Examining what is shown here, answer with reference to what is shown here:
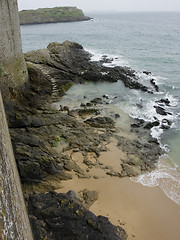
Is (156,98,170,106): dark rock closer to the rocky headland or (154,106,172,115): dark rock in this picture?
(154,106,172,115): dark rock

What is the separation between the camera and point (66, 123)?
45.9 ft

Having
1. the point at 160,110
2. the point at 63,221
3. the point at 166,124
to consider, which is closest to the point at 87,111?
the point at 166,124

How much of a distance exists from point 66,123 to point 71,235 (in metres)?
8.68

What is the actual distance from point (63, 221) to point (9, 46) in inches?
453

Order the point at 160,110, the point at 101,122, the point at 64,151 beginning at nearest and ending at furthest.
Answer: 1. the point at 64,151
2. the point at 101,122
3. the point at 160,110

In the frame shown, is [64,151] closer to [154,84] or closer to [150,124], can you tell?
[150,124]

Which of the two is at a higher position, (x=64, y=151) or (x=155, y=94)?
(x=155, y=94)

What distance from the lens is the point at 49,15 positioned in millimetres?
91188

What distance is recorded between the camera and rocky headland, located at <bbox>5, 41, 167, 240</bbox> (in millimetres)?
6387

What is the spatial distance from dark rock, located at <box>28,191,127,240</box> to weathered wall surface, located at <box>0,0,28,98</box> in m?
8.72

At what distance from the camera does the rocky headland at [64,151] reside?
639 cm

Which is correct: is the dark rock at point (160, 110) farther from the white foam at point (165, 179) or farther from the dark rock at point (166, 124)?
the white foam at point (165, 179)

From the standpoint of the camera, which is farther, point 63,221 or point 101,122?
point 101,122

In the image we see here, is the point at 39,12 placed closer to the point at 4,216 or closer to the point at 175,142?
the point at 175,142
